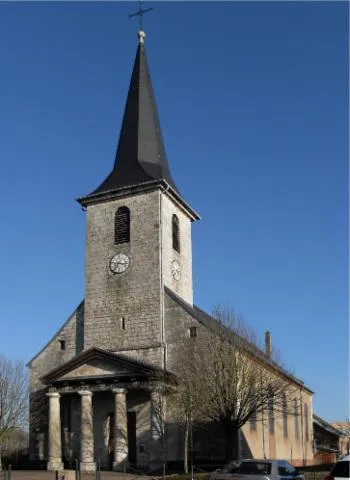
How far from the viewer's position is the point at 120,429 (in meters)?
29.0

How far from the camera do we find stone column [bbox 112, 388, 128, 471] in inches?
1135

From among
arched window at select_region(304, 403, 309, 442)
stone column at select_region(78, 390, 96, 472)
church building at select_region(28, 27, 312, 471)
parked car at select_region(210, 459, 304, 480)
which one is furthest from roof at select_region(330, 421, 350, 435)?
parked car at select_region(210, 459, 304, 480)

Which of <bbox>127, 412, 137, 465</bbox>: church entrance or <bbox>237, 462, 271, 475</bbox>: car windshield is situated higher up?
<bbox>237, 462, 271, 475</bbox>: car windshield

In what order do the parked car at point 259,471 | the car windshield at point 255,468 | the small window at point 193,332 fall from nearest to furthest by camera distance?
the parked car at point 259,471 → the car windshield at point 255,468 → the small window at point 193,332

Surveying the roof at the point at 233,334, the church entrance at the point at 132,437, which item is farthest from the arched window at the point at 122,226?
the church entrance at the point at 132,437

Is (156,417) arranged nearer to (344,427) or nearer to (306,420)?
(306,420)

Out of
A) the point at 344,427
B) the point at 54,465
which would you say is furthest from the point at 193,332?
the point at 344,427

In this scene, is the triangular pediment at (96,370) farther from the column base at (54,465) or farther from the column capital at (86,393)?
the column base at (54,465)

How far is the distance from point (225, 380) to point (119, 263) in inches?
423

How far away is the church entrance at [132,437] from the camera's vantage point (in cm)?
3050

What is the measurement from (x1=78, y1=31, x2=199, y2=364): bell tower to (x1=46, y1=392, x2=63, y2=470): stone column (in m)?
4.04

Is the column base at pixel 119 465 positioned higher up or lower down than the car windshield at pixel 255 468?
lower down

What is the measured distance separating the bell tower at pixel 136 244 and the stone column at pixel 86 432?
12.2 ft

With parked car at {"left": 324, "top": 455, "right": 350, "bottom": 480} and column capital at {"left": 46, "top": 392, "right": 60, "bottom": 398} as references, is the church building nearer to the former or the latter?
column capital at {"left": 46, "top": 392, "right": 60, "bottom": 398}
